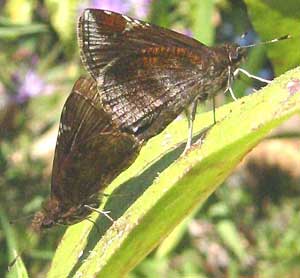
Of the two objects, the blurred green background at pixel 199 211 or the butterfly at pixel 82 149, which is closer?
the butterfly at pixel 82 149

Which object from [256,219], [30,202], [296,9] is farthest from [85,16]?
[256,219]

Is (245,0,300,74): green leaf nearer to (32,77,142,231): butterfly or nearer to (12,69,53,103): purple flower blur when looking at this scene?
(32,77,142,231): butterfly

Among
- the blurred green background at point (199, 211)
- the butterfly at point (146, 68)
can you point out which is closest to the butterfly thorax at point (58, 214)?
the butterfly at point (146, 68)

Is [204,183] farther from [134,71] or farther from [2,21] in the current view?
[2,21]

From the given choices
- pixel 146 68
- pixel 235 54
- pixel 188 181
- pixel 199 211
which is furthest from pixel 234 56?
pixel 199 211

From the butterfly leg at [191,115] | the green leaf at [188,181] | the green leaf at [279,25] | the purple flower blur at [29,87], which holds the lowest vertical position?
the green leaf at [188,181]

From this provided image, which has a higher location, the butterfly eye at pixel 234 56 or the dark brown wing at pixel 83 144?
the butterfly eye at pixel 234 56

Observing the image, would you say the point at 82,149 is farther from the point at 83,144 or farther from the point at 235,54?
the point at 235,54

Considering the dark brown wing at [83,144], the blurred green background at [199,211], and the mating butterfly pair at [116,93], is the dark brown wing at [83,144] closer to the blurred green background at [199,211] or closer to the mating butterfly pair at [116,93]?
the mating butterfly pair at [116,93]

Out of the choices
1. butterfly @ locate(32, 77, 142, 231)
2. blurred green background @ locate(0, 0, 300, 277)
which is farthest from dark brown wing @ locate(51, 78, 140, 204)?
blurred green background @ locate(0, 0, 300, 277)
